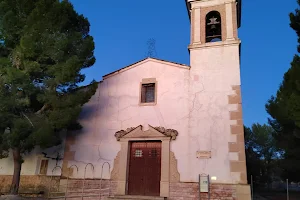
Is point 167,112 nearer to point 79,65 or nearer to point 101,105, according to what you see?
point 101,105

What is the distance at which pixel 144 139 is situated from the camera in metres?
10.6

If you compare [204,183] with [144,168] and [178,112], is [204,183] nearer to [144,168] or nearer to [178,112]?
[144,168]

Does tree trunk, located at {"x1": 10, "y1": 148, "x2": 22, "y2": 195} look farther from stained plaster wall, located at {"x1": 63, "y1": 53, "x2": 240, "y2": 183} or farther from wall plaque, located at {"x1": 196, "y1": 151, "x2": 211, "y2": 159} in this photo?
wall plaque, located at {"x1": 196, "y1": 151, "x2": 211, "y2": 159}

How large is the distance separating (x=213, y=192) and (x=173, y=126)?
9.15ft

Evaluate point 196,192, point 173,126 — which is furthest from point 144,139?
point 196,192

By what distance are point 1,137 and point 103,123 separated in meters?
3.83

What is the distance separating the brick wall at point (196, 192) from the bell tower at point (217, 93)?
17cm

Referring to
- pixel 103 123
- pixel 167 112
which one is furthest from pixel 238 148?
pixel 103 123

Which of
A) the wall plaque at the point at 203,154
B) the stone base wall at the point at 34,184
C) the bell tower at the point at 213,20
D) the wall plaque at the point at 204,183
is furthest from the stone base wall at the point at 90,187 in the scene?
the bell tower at the point at 213,20

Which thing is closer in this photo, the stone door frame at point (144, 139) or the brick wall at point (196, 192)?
the brick wall at point (196, 192)

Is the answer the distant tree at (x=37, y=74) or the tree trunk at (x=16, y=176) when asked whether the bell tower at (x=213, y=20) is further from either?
the tree trunk at (x=16, y=176)

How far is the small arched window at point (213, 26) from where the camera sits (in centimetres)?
1222

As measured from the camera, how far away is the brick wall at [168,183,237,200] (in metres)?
9.08

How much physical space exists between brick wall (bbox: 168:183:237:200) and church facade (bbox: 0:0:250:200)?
0.03 metres
